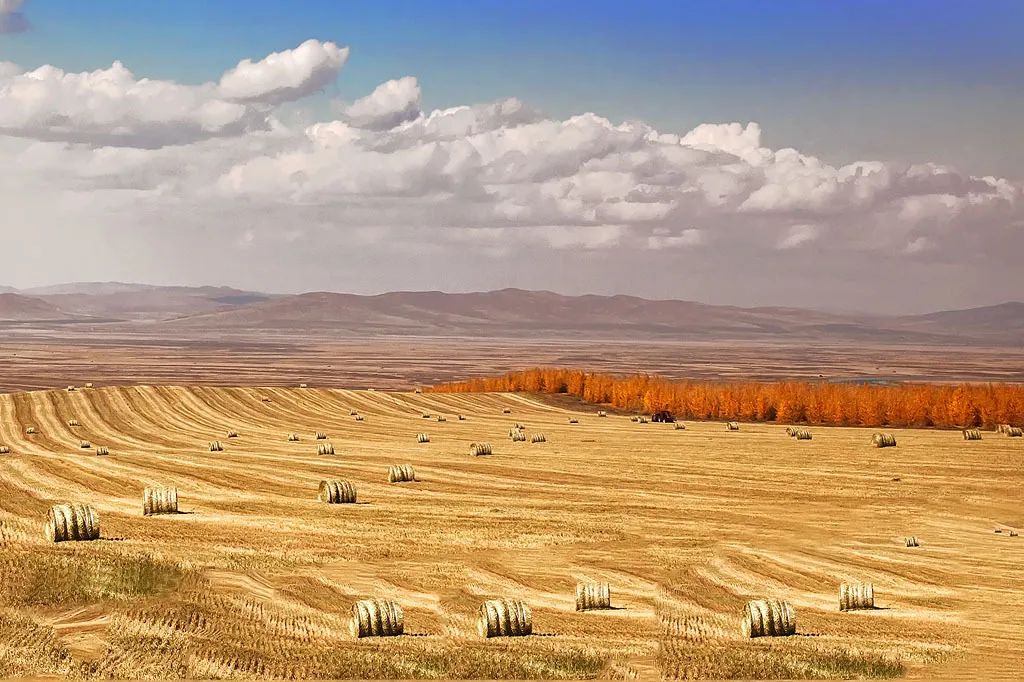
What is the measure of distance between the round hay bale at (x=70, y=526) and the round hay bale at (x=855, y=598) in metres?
18.5

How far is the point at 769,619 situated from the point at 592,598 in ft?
14.5

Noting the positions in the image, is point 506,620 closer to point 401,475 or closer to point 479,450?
point 401,475

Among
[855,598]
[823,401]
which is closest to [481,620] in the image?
[855,598]

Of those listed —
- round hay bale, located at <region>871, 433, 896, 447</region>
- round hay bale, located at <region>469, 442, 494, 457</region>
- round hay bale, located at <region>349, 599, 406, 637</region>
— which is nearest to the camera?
round hay bale, located at <region>349, 599, 406, 637</region>

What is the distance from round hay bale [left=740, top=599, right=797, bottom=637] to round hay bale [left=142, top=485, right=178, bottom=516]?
22975 millimetres

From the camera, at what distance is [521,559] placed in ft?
115

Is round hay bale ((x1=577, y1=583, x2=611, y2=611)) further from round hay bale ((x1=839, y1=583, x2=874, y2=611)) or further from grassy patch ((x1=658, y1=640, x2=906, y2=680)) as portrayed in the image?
round hay bale ((x1=839, y1=583, x2=874, y2=611))

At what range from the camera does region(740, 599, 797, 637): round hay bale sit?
24.5 m

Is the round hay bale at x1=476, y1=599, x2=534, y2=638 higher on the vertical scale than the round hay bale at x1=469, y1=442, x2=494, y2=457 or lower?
higher

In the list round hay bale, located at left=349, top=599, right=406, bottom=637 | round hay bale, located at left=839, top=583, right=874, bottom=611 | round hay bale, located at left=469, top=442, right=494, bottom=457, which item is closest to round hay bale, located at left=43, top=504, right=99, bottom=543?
round hay bale, located at left=349, top=599, right=406, bottom=637

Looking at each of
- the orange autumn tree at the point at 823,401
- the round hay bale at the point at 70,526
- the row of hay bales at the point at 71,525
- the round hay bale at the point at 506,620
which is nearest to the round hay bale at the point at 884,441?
the orange autumn tree at the point at 823,401

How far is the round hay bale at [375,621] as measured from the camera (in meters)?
24.7

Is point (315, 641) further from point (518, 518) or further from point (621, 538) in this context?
point (518, 518)

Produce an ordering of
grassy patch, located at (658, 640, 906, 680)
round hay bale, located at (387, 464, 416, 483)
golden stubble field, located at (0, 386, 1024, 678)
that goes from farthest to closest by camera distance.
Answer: round hay bale, located at (387, 464, 416, 483) → golden stubble field, located at (0, 386, 1024, 678) → grassy patch, located at (658, 640, 906, 680)
